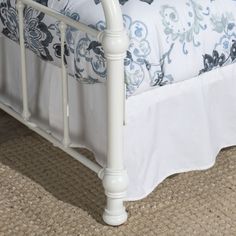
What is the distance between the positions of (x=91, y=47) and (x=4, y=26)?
40cm

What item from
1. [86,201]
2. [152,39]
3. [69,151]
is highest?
[152,39]

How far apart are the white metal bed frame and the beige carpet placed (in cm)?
8

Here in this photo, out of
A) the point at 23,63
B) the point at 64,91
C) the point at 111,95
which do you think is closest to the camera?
the point at 111,95

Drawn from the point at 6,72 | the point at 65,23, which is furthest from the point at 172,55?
the point at 6,72

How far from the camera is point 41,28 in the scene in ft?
5.33

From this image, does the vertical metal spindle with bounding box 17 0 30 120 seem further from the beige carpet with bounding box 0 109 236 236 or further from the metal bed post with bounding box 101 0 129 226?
the metal bed post with bounding box 101 0 129 226

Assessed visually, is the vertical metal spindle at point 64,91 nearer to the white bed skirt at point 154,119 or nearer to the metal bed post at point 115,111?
the white bed skirt at point 154,119

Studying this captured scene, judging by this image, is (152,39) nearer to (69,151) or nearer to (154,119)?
(154,119)

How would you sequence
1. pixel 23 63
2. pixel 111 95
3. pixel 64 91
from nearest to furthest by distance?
1. pixel 111 95
2. pixel 64 91
3. pixel 23 63

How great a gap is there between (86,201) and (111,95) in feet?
1.29

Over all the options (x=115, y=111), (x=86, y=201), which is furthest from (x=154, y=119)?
(x=86, y=201)

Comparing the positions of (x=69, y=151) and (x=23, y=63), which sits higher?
(x=23, y=63)

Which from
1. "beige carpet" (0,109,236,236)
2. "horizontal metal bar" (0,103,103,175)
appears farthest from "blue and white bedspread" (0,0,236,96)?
"beige carpet" (0,109,236,236)

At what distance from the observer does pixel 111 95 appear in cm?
144
